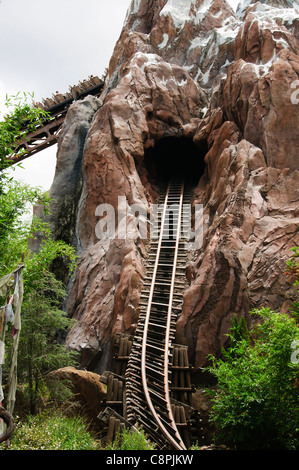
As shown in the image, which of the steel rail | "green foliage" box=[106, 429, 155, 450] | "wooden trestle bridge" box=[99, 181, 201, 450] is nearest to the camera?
"green foliage" box=[106, 429, 155, 450]

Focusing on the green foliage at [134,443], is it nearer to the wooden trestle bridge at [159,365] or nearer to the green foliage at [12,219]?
the wooden trestle bridge at [159,365]

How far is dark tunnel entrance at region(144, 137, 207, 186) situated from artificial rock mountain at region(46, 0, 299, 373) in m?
0.09

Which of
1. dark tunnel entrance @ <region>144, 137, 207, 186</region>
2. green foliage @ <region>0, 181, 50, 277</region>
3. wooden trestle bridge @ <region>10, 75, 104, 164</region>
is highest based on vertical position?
wooden trestle bridge @ <region>10, 75, 104, 164</region>

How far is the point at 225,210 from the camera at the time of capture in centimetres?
983

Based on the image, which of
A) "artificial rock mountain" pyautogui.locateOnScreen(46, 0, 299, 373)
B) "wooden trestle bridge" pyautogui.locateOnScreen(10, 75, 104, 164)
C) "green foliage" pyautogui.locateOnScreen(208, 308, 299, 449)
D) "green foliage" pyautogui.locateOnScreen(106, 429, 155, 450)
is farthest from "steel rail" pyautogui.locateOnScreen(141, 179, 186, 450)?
"wooden trestle bridge" pyautogui.locateOnScreen(10, 75, 104, 164)

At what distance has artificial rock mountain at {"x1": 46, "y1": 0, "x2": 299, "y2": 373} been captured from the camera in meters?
8.54

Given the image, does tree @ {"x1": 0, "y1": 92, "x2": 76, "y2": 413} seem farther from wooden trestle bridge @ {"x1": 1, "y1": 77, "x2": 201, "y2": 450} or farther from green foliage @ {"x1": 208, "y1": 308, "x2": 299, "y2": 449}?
green foliage @ {"x1": 208, "y1": 308, "x2": 299, "y2": 449}

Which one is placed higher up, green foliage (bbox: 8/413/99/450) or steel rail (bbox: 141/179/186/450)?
steel rail (bbox: 141/179/186/450)

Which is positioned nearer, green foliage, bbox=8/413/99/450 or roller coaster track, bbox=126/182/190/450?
green foliage, bbox=8/413/99/450

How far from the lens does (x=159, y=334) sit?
28.3 feet

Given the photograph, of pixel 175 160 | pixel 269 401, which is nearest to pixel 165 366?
pixel 269 401

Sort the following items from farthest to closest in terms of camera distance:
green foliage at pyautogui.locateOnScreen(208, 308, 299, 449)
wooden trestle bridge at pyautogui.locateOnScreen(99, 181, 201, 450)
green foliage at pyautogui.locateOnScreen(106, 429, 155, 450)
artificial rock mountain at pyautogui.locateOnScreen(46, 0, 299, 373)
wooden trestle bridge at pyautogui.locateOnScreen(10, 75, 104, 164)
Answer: wooden trestle bridge at pyautogui.locateOnScreen(10, 75, 104, 164) < artificial rock mountain at pyautogui.locateOnScreen(46, 0, 299, 373) < wooden trestle bridge at pyautogui.locateOnScreen(99, 181, 201, 450) < green foliage at pyautogui.locateOnScreen(208, 308, 299, 449) < green foliage at pyautogui.locateOnScreen(106, 429, 155, 450)

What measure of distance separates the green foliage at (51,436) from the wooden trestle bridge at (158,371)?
2.38ft
